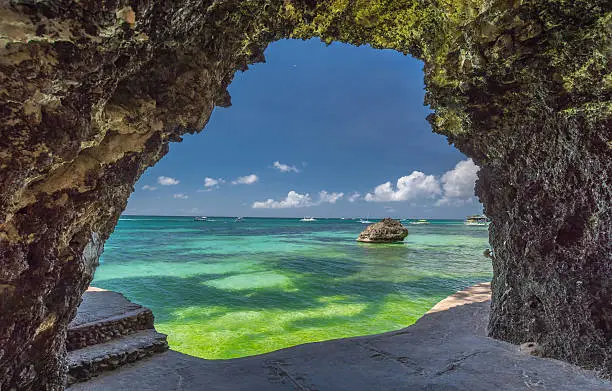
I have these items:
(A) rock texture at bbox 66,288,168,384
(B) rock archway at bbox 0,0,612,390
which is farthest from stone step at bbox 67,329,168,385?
(B) rock archway at bbox 0,0,612,390

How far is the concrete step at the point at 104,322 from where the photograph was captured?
623 cm

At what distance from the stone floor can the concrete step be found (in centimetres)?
108

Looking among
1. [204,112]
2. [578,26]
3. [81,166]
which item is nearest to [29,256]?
[81,166]

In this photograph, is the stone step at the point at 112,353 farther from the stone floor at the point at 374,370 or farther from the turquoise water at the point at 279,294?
the turquoise water at the point at 279,294

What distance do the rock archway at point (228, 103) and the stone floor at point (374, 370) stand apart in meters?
0.66

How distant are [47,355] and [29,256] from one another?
162 centimetres

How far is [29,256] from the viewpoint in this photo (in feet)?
9.62

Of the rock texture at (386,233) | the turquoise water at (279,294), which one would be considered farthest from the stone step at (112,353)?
the rock texture at (386,233)

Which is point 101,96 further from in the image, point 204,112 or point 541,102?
point 541,102

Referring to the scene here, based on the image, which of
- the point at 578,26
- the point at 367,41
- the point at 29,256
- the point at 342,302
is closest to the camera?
the point at 29,256

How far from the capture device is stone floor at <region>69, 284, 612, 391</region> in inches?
190

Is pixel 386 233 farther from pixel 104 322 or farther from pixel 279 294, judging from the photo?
pixel 104 322

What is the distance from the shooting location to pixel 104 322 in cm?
668

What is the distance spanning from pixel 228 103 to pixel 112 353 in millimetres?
5436
